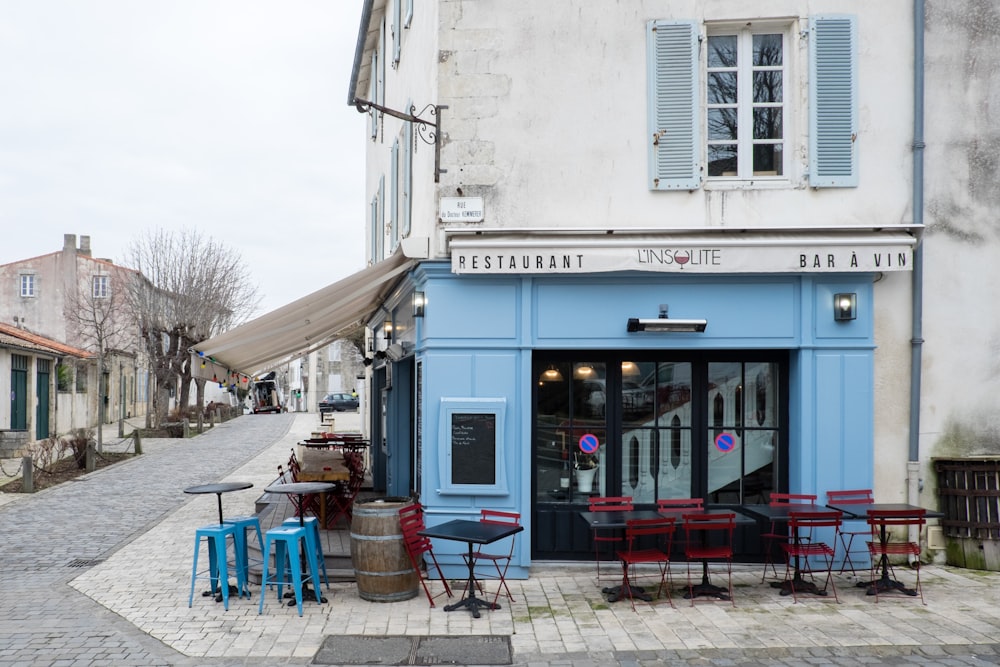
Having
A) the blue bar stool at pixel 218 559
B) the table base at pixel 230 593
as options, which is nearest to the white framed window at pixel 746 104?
the blue bar stool at pixel 218 559

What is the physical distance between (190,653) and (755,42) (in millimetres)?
7419

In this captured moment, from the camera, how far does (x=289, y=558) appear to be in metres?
7.61

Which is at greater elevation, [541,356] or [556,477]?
[541,356]

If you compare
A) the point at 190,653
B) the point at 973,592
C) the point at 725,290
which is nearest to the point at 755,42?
the point at 725,290

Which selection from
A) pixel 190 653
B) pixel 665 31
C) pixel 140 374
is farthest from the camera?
pixel 140 374

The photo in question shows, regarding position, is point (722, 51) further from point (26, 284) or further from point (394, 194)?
point (26, 284)

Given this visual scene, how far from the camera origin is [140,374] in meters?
42.2

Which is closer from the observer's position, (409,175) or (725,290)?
(725,290)

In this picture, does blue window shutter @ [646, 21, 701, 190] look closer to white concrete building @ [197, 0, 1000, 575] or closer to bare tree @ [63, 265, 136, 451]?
white concrete building @ [197, 0, 1000, 575]

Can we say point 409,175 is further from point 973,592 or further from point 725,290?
point 973,592

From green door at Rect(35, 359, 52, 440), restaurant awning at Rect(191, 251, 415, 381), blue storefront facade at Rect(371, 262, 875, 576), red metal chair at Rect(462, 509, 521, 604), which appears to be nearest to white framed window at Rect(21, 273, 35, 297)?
green door at Rect(35, 359, 52, 440)

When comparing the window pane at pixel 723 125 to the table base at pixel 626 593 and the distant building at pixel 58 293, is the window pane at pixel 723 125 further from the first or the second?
the distant building at pixel 58 293

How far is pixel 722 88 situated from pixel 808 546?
4459mm

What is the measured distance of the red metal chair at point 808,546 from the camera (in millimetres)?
7621
